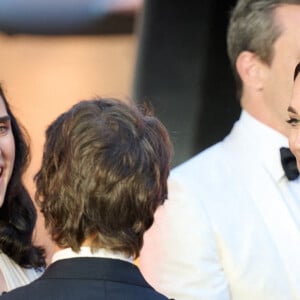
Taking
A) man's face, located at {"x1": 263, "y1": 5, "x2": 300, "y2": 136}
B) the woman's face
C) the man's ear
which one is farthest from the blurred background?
the woman's face

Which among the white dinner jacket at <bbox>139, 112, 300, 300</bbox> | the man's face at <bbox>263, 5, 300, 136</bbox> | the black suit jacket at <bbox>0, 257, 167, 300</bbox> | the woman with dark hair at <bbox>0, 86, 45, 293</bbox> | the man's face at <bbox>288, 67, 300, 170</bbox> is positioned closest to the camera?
the black suit jacket at <bbox>0, 257, 167, 300</bbox>

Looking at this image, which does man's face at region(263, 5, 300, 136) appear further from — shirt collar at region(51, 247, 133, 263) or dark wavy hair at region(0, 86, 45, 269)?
shirt collar at region(51, 247, 133, 263)

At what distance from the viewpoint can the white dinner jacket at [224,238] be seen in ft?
9.08

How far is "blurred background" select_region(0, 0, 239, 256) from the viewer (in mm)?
3988

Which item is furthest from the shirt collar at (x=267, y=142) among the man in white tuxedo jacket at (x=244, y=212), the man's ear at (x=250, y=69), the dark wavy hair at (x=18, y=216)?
the dark wavy hair at (x=18, y=216)

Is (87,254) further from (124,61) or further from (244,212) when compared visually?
(124,61)

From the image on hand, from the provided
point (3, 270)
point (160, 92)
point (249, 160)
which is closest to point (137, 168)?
point (3, 270)

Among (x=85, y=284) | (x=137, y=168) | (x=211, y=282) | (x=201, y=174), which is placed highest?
(x=137, y=168)

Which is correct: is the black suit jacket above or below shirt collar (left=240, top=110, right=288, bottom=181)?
above

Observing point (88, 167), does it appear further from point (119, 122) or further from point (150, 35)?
point (150, 35)

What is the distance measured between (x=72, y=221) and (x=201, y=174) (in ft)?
3.29

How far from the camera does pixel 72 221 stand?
6.49 feet

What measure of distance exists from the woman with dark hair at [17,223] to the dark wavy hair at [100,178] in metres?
0.63

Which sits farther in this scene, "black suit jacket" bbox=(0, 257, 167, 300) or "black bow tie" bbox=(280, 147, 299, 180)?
"black bow tie" bbox=(280, 147, 299, 180)
